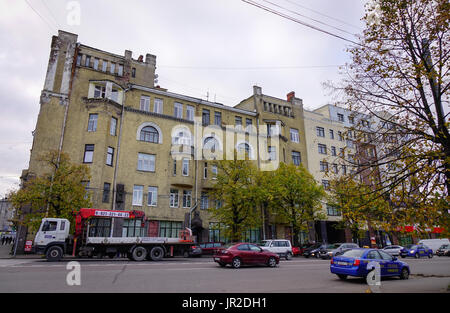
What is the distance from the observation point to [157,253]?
20391 mm

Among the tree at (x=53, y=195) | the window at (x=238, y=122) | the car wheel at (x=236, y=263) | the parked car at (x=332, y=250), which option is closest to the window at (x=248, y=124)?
the window at (x=238, y=122)

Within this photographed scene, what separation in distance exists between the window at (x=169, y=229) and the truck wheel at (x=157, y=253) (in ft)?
32.8

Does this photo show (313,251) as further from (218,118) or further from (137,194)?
(218,118)

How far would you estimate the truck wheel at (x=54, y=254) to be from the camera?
18625 millimetres

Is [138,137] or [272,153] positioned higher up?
[272,153]

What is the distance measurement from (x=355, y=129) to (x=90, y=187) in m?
24.3

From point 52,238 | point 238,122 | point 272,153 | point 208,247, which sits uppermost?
point 238,122

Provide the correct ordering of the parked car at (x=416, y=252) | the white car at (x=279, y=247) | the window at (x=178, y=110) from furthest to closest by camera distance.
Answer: the window at (x=178, y=110) → the parked car at (x=416, y=252) → the white car at (x=279, y=247)

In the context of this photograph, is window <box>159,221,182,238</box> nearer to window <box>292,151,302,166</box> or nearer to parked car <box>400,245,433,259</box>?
window <box>292,151,302,166</box>

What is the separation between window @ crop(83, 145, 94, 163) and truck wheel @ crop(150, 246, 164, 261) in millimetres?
13107

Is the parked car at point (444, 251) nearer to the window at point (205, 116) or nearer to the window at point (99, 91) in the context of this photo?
the window at point (205, 116)

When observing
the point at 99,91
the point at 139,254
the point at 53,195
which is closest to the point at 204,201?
the point at 139,254

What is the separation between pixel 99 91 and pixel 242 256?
24623 millimetres
